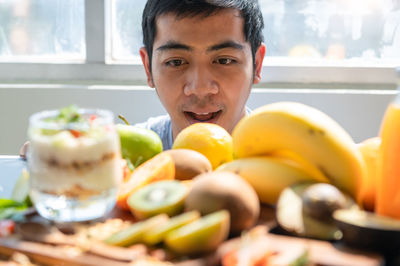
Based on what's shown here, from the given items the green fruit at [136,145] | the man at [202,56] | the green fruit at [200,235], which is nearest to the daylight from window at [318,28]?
the man at [202,56]

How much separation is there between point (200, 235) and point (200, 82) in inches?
31.4

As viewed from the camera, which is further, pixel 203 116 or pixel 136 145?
pixel 203 116

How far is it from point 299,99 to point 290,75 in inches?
7.2

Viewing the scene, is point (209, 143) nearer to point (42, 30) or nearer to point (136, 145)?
point (136, 145)

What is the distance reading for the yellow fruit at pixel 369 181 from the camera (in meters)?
0.56

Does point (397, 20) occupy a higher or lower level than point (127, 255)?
higher

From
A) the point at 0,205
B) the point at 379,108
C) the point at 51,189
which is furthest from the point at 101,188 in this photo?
the point at 379,108

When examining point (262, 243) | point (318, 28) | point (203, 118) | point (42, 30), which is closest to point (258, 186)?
point (262, 243)

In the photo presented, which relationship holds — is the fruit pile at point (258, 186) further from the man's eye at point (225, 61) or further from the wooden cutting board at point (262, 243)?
the man's eye at point (225, 61)

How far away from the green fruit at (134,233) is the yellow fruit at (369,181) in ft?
0.83

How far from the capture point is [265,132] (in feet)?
1.92

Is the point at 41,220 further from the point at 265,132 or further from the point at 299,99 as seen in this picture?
the point at 299,99

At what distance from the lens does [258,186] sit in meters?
0.57

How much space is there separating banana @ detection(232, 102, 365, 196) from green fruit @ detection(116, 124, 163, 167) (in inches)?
10.6
